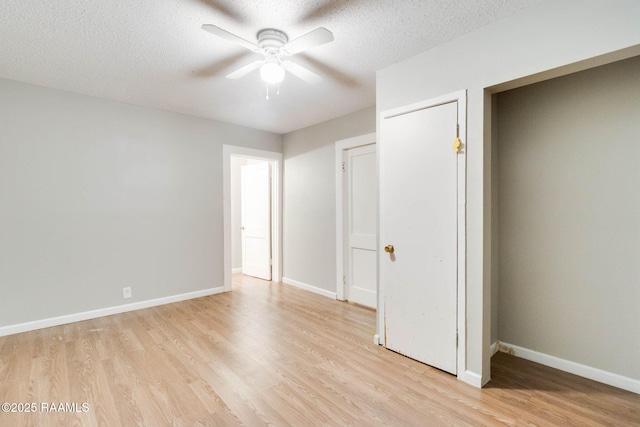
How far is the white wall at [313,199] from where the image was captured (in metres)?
4.05

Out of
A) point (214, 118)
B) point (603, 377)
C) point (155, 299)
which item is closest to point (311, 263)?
point (155, 299)

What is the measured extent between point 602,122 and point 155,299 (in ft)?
15.4

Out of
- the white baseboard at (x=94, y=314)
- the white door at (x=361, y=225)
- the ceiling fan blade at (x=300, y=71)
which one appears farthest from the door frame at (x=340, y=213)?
the white baseboard at (x=94, y=314)

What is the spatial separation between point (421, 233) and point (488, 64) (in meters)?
1.26

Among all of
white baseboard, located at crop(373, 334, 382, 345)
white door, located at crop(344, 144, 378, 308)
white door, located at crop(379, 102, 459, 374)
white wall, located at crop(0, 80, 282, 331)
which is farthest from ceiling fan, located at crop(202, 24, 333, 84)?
white baseboard, located at crop(373, 334, 382, 345)

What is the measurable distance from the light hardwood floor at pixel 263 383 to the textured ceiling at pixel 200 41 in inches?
96.9

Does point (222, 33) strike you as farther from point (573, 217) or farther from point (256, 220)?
point (256, 220)

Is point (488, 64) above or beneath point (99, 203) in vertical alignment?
above

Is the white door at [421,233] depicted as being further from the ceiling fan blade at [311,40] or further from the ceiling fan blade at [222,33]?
the ceiling fan blade at [222,33]

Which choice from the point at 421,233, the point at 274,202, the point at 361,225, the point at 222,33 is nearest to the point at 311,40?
the point at 222,33

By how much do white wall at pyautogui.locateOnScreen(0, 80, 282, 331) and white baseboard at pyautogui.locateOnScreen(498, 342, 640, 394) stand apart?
3593mm

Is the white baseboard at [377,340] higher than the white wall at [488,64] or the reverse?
the reverse

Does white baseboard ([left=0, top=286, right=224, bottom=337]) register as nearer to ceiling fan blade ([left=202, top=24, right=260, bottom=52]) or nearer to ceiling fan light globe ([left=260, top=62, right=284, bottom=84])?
ceiling fan light globe ([left=260, top=62, right=284, bottom=84])

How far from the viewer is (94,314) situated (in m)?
3.26
